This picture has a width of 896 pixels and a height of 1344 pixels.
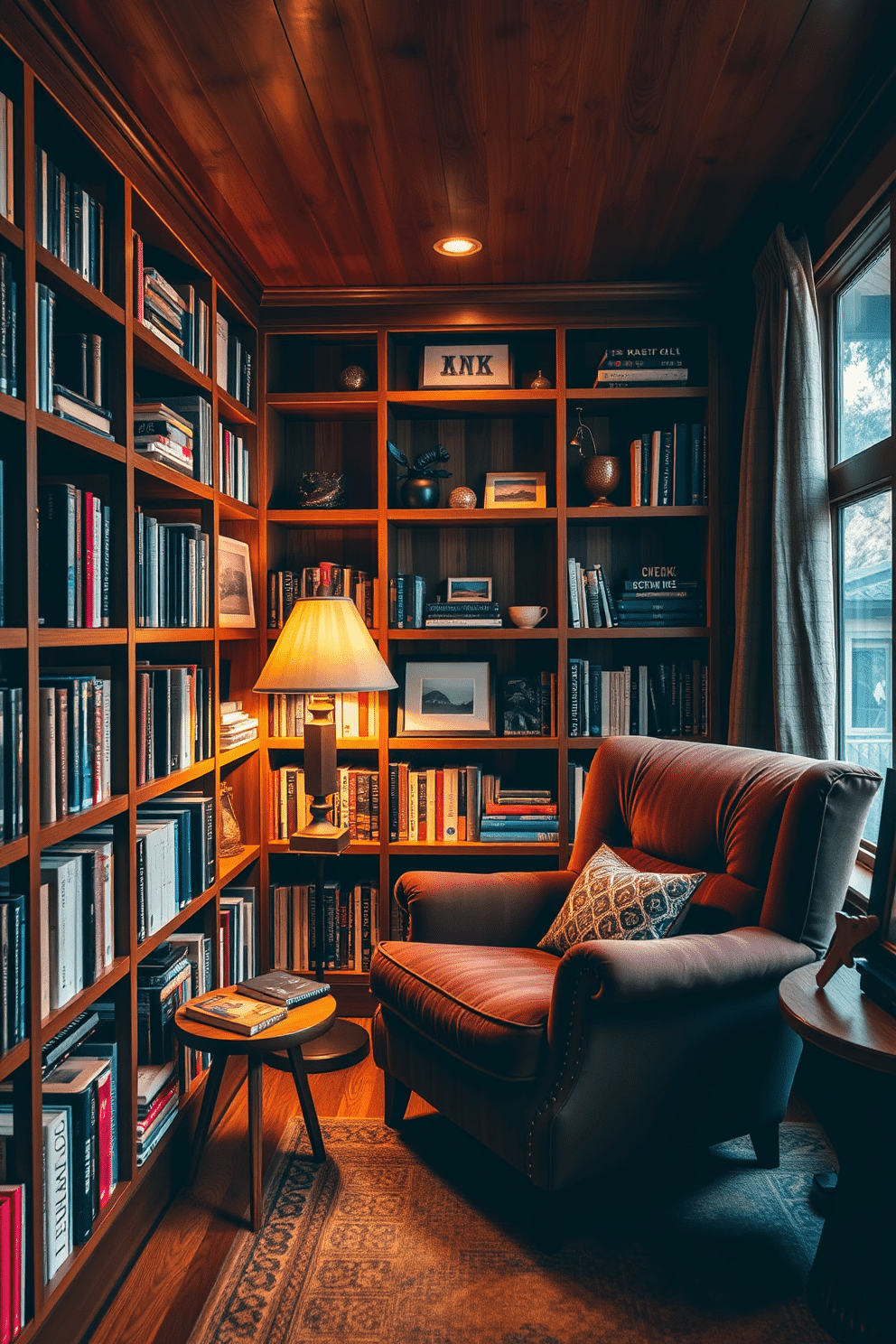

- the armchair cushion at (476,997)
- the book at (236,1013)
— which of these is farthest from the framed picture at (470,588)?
the book at (236,1013)

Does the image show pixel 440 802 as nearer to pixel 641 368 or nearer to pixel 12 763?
pixel 641 368

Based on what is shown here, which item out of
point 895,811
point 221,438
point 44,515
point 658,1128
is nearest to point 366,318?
point 221,438

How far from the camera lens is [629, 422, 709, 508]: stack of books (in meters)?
3.04

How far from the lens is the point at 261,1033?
1.96 metres

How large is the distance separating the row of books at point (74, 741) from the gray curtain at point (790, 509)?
181 cm

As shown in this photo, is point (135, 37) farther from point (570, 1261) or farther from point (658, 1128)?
point (570, 1261)

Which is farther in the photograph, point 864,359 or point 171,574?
point 864,359

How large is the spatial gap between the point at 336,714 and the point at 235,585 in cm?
59

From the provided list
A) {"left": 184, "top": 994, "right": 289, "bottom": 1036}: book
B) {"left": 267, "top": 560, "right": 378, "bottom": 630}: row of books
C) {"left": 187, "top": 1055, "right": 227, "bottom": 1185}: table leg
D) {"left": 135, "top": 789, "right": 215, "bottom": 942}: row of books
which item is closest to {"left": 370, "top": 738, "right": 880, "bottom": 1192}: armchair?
{"left": 184, "top": 994, "right": 289, "bottom": 1036}: book

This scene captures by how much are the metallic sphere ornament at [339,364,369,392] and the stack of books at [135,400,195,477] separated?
96cm

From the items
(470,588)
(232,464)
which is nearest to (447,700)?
(470,588)

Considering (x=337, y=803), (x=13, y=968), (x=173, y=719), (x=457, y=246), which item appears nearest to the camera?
(x=13, y=968)

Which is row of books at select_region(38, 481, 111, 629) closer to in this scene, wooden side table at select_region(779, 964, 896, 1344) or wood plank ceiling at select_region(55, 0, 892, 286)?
wood plank ceiling at select_region(55, 0, 892, 286)

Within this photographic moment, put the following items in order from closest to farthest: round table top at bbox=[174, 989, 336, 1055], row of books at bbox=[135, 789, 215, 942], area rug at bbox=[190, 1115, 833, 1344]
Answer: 1. area rug at bbox=[190, 1115, 833, 1344]
2. round table top at bbox=[174, 989, 336, 1055]
3. row of books at bbox=[135, 789, 215, 942]
